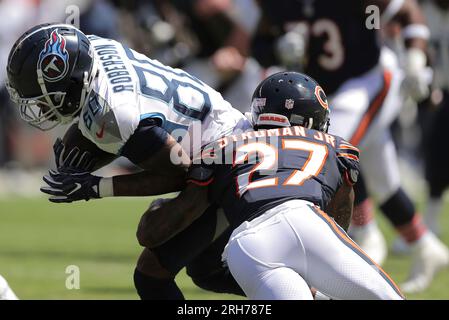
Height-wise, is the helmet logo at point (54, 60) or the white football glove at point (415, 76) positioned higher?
the helmet logo at point (54, 60)

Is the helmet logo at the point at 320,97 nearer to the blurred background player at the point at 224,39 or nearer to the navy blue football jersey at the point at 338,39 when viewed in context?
the navy blue football jersey at the point at 338,39

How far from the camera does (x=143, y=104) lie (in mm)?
4391

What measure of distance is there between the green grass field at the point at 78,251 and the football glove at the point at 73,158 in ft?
4.93

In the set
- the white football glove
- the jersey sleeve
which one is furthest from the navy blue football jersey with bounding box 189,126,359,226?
the white football glove

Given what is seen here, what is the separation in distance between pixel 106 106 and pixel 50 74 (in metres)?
0.24

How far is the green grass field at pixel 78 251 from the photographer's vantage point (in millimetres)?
6375

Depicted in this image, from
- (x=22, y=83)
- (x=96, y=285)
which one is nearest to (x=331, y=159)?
(x=22, y=83)

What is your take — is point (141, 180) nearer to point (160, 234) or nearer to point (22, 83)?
point (160, 234)

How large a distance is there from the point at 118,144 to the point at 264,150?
57 cm

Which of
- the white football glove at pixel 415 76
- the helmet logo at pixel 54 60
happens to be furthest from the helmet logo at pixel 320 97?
the white football glove at pixel 415 76

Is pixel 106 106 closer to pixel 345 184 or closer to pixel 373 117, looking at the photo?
pixel 345 184

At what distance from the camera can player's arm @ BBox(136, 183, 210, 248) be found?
4395 millimetres

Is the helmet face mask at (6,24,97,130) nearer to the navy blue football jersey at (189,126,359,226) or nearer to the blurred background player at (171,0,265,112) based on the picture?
the navy blue football jersey at (189,126,359,226)

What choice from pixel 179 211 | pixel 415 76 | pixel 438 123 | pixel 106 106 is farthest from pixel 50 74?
pixel 438 123
